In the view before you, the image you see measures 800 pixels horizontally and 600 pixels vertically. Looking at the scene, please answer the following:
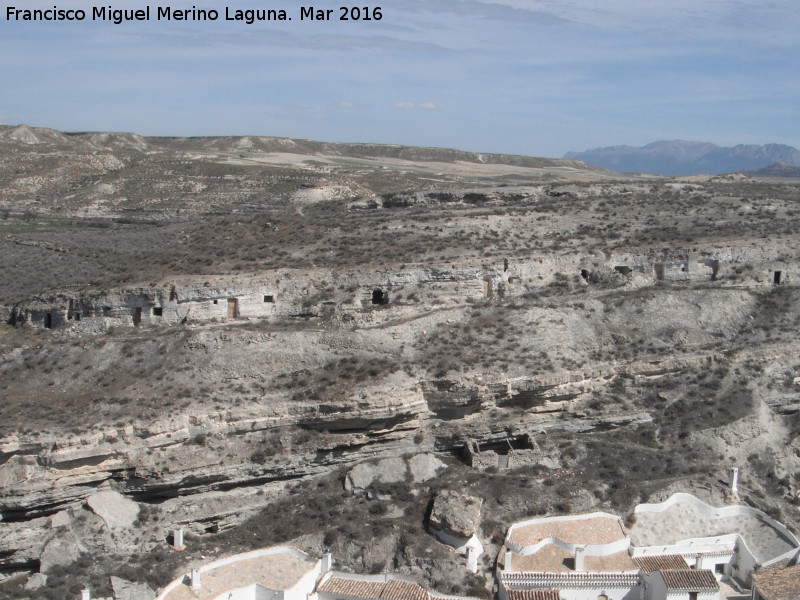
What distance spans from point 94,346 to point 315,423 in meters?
8.17

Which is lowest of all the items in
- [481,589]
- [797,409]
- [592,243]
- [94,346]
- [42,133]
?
[481,589]

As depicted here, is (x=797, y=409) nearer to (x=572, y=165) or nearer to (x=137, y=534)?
(x=137, y=534)

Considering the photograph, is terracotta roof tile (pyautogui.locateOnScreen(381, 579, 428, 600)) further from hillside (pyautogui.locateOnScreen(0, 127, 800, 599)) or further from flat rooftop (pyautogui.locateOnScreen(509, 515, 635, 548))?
flat rooftop (pyautogui.locateOnScreen(509, 515, 635, 548))

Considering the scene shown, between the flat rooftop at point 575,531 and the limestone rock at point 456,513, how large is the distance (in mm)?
1199

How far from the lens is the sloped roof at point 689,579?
21.4 m

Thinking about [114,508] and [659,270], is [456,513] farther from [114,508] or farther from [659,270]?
[659,270]

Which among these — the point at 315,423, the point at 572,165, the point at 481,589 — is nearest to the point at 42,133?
the point at 572,165

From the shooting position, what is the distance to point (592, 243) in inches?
1480

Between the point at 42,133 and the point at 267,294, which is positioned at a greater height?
the point at 42,133

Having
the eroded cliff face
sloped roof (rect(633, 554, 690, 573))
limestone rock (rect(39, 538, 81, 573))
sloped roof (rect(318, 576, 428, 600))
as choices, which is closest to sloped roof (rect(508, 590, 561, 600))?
sloped roof (rect(318, 576, 428, 600))

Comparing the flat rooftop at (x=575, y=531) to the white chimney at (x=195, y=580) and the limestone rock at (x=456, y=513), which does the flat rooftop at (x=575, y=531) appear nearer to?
the limestone rock at (x=456, y=513)

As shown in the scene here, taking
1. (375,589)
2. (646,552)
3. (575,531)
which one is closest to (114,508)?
(375,589)

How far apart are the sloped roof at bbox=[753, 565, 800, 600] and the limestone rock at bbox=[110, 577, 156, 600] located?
589 inches

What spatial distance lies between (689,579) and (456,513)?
6.04 m
